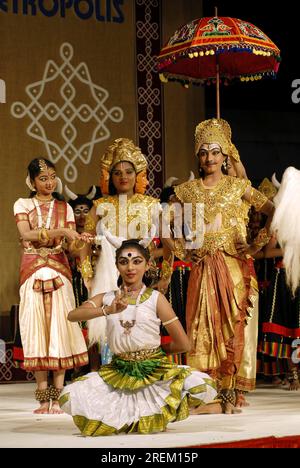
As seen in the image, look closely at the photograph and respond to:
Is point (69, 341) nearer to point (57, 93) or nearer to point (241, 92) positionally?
point (57, 93)

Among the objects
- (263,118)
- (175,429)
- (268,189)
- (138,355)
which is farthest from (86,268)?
(263,118)

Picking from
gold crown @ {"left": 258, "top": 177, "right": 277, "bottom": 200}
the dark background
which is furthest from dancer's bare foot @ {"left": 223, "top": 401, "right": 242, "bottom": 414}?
the dark background

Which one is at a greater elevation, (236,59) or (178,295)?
(236,59)

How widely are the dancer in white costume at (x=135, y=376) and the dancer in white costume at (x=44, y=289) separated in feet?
4.20

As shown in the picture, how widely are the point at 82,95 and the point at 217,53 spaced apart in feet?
9.42

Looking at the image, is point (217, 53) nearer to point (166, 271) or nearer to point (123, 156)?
point (123, 156)

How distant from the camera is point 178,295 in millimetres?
8117

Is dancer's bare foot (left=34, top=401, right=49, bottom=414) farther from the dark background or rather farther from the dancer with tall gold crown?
the dark background

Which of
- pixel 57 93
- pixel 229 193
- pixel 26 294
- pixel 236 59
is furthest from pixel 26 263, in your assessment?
pixel 57 93

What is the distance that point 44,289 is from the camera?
6.60 metres

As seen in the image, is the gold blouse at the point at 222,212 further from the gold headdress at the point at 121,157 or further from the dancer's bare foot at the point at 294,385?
the dancer's bare foot at the point at 294,385
